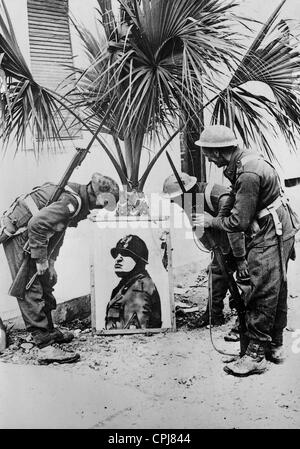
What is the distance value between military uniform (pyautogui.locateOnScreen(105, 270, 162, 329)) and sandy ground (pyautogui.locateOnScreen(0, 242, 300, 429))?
9 centimetres

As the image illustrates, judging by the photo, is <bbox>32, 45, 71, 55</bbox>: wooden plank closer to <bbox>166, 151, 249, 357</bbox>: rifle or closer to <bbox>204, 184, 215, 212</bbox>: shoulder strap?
<bbox>166, 151, 249, 357</bbox>: rifle

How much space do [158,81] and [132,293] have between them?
4.17 feet

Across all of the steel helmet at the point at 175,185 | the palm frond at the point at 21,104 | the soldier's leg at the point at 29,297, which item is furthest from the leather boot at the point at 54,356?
the palm frond at the point at 21,104

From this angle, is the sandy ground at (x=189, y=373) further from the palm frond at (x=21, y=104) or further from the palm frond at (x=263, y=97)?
the palm frond at (x=21, y=104)

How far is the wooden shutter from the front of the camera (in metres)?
3.88

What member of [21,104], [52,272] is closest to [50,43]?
[21,104]

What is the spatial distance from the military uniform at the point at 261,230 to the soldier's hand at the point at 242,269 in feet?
0.09

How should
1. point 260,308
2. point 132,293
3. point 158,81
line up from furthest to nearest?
1. point 132,293
2. point 260,308
3. point 158,81

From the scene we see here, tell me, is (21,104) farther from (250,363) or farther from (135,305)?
(250,363)

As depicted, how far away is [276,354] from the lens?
3.93 meters

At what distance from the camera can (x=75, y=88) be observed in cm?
390

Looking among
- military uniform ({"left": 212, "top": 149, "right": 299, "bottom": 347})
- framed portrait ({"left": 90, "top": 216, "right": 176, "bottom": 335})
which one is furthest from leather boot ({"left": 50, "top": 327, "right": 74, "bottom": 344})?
military uniform ({"left": 212, "top": 149, "right": 299, "bottom": 347})

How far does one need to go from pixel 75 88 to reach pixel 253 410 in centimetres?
219

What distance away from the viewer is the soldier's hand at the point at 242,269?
387cm
